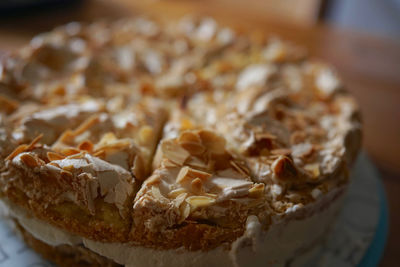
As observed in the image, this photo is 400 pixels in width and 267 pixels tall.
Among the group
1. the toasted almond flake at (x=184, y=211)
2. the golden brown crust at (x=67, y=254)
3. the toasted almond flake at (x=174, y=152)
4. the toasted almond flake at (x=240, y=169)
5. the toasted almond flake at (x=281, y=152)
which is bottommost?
the golden brown crust at (x=67, y=254)

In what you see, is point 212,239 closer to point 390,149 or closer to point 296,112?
point 296,112

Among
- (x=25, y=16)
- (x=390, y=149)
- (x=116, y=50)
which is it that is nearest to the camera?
(x=116, y=50)

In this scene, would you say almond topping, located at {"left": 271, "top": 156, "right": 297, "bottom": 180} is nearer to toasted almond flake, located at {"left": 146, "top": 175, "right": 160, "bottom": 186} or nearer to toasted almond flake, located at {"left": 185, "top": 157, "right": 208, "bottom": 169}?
toasted almond flake, located at {"left": 185, "top": 157, "right": 208, "bottom": 169}

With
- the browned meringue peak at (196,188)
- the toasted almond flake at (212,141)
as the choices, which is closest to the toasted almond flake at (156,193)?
the browned meringue peak at (196,188)

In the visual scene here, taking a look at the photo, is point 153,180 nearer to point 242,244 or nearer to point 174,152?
point 174,152

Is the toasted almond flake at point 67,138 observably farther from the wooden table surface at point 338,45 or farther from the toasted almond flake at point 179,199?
the wooden table surface at point 338,45

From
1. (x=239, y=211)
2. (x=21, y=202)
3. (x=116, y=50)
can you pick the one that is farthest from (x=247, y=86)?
(x=21, y=202)

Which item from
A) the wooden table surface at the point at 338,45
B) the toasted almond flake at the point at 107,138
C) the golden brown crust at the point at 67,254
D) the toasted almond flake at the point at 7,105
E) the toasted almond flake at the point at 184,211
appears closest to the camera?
the toasted almond flake at the point at 184,211


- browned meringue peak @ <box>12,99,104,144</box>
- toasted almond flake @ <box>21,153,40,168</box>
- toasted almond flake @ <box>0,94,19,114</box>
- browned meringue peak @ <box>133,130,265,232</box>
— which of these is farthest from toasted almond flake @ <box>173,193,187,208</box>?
toasted almond flake @ <box>0,94,19,114</box>
